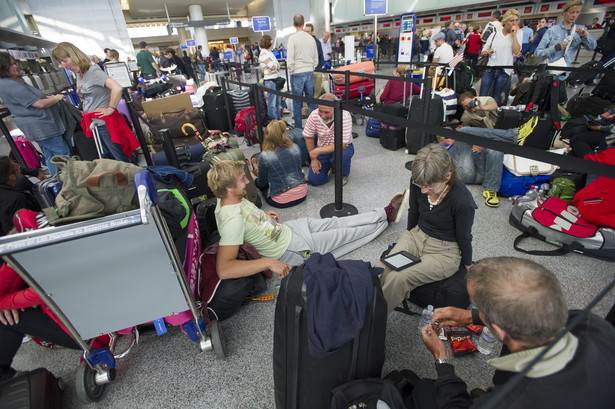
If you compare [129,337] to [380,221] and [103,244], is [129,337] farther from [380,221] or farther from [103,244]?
[380,221]

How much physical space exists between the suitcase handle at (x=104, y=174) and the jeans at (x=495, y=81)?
6.73 m

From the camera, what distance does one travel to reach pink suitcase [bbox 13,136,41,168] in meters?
4.55

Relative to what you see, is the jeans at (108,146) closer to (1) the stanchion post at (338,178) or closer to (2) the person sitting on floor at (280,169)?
(2) the person sitting on floor at (280,169)

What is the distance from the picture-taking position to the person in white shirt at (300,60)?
215 inches

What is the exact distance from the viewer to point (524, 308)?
0.86 metres

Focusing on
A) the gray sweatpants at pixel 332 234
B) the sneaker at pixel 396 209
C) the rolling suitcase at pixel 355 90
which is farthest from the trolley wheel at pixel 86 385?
the rolling suitcase at pixel 355 90

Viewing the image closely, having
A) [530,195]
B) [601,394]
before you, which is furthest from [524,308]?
[530,195]

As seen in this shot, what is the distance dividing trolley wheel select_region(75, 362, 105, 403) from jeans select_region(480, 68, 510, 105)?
23.9 feet

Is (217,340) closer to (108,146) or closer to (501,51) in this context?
(108,146)

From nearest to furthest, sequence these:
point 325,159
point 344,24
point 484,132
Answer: point 484,132, point 325,159, point 344,24

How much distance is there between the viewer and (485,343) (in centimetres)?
175

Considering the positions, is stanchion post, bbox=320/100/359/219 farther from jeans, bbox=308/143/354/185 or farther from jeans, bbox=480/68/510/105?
jeans, bbox=480/68/510/105

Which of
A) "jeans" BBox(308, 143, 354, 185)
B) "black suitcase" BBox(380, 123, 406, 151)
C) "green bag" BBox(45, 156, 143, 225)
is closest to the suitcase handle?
"green bag" BBox(45, 156, 143, 225)

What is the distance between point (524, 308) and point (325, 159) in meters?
3.28
